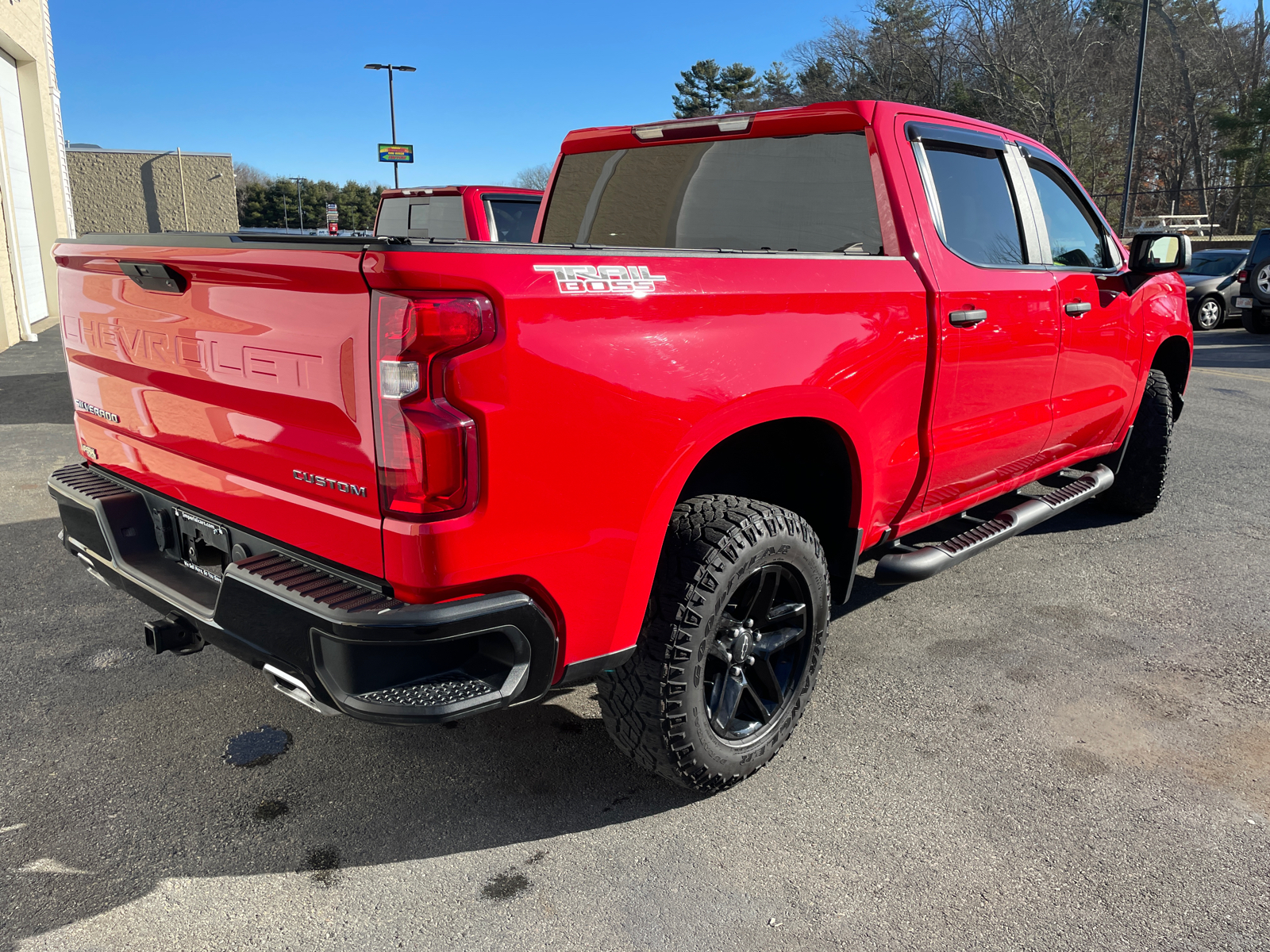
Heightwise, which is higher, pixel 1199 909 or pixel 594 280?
pixel 594 280

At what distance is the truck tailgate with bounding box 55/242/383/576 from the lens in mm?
1996

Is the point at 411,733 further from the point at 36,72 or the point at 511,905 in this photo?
the point at 36,72

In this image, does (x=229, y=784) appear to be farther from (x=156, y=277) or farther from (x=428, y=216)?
(x=428, y=216)

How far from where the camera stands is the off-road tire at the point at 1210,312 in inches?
674

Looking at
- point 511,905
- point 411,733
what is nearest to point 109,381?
point 411,733

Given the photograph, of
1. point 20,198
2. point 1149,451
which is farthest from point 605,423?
point 20,198

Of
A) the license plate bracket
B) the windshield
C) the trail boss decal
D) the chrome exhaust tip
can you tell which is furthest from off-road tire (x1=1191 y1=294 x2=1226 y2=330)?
the chrome exhaust tip

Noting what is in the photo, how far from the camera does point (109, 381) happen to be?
281 centimetres

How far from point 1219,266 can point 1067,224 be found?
16.3m

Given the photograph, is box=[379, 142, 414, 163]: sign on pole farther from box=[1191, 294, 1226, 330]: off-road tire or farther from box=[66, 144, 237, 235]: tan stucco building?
box=[1191, 294, 1226, 330]: off-road tire

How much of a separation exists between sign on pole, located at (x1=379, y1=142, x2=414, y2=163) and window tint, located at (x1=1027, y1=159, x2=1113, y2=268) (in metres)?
41.0

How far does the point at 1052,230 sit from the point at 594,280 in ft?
9.33

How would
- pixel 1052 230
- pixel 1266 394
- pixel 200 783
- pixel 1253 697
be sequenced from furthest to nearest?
pixel 1266 394, pixel 1052 230, pixel 1253 697, pixel 200 783

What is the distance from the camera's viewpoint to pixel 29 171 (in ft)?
50.5
